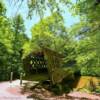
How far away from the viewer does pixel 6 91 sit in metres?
17.2

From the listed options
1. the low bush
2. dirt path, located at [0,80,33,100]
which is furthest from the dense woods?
dirt path, located at [0,80,33,100]

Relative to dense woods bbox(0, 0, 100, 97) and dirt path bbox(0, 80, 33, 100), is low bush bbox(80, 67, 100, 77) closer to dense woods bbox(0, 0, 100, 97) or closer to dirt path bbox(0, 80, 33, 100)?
dense woods bbox(0, 0, 100, 97)

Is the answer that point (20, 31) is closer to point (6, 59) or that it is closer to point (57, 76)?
point (6, 59)

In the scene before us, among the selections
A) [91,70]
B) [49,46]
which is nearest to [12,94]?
[91,70]

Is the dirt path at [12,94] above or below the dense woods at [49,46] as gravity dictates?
below

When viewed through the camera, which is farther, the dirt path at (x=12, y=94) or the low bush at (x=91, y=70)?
the low bush at (x=91, y=70)

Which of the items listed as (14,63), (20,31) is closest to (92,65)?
(14,63)

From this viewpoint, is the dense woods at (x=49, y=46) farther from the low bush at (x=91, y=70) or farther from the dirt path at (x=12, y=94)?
the dirt path at (x=12, y=94)

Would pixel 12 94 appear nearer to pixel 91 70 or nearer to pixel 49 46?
pixel 91 70

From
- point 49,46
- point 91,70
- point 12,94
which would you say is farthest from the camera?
point 49,46

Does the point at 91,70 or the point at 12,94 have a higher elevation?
the point at 91,70

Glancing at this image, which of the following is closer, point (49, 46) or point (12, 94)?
point (12, 94)

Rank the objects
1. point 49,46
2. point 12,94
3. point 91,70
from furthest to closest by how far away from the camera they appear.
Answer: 1. point 49,46
2. point 91,70
3. point 12,94

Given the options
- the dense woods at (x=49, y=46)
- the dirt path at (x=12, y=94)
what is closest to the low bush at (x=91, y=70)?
the dense woods at (x=49, y=46)
